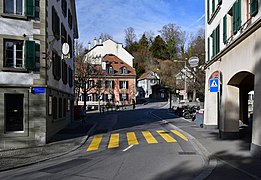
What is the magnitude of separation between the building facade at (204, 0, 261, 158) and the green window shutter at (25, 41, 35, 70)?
8.65 meters

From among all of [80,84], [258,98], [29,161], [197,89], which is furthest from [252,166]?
[197,89]

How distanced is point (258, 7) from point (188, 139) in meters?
8.48

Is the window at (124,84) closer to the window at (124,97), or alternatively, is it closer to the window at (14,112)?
the window at (124,97)

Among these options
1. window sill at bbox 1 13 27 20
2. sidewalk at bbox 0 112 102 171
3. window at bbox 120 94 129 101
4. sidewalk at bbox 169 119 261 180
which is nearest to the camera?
sidewalk at bbox 169 119 261 180

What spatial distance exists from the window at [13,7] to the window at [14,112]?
411 centimetres

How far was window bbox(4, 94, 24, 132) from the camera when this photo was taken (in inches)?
653

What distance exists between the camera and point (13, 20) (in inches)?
658

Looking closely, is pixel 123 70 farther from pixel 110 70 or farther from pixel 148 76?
pixel 148 76

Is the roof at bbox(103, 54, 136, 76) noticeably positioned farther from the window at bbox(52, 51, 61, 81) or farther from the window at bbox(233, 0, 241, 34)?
the window at bbox(233, 0, 241, 34)

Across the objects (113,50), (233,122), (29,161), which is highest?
(113,50)

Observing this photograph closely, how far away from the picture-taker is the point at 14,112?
16.8 m

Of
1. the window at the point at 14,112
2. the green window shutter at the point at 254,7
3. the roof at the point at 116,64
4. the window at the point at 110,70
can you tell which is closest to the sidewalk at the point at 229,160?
the green window shutter at the point at 254,7

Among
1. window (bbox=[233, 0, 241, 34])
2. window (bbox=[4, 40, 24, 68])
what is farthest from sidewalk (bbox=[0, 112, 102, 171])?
window (bbox=[233, 0, 241, 34])

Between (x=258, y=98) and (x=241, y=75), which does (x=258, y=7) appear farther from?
(x=241, y=75)
